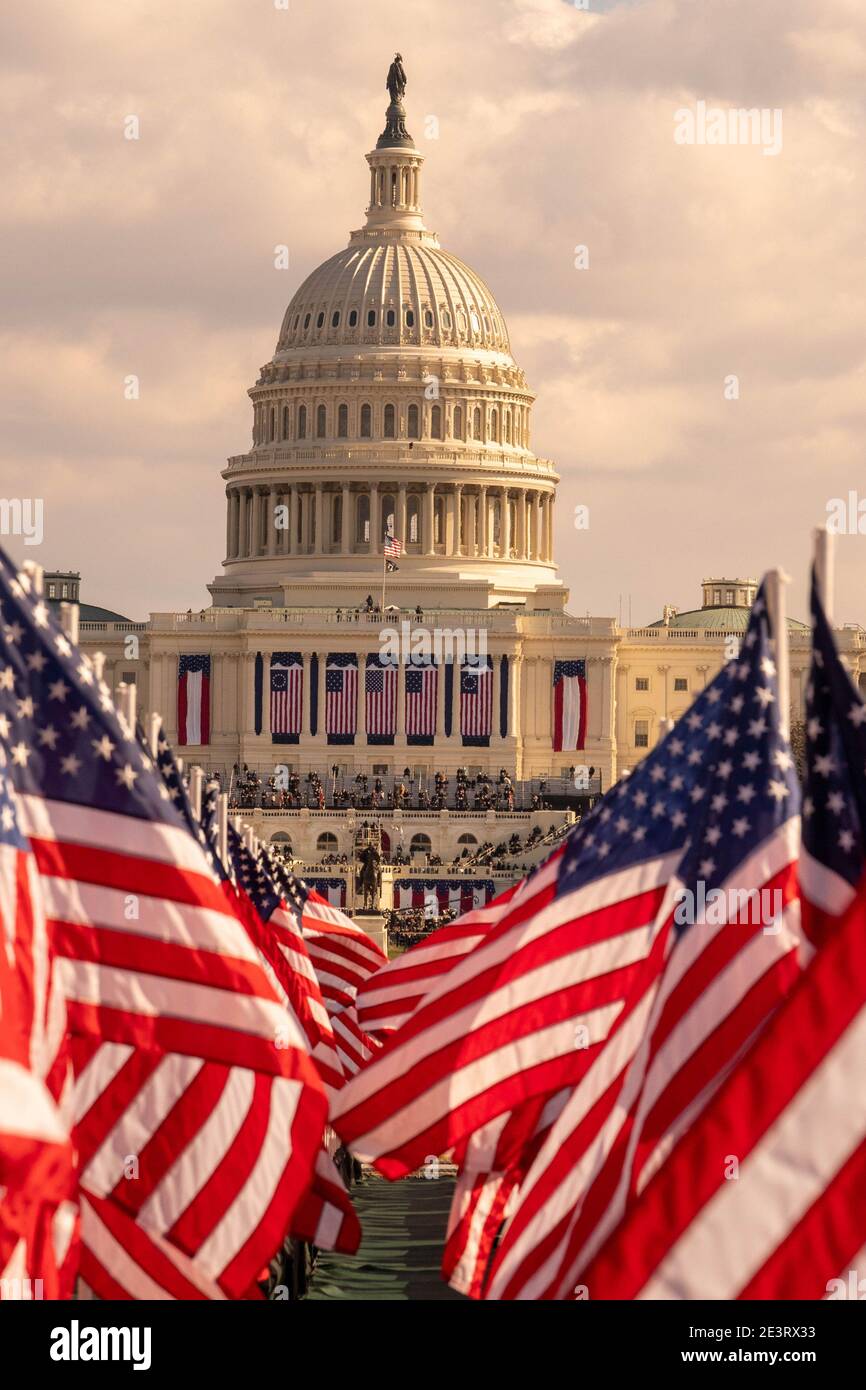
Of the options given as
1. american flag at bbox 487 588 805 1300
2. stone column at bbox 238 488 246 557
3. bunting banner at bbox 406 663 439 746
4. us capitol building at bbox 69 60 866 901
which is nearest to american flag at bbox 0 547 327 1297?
american flag at bbox 487 588 805 1300

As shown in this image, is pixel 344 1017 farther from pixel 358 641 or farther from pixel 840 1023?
pixel 358 641

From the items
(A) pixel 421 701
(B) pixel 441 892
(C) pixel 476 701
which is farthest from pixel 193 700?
(B) pixel 441 892

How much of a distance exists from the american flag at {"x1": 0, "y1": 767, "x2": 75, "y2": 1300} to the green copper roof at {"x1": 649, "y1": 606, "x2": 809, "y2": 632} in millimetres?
146178

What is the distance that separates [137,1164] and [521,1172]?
685 cm

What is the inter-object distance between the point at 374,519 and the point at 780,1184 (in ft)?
516

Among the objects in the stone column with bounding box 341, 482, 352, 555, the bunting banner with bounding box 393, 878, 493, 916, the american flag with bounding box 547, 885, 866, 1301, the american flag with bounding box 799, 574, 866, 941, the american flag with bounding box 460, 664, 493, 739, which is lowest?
the bunting banner with bounding box 393, 878, 493, 916

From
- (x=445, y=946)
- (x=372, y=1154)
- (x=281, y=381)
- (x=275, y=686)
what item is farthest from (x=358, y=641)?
(x=372, y=1154)

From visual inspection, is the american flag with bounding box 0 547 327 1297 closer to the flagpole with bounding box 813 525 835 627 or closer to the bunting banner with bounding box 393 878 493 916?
the flagpole with bounding box 813 525 835 627

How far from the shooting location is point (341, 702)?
162 meters

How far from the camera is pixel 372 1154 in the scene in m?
32.1

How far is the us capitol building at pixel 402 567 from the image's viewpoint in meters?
162

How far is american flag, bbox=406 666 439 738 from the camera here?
160875 millimetres

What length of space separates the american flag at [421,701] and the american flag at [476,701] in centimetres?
133

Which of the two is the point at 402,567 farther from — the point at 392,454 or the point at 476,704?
the point at 476,704
